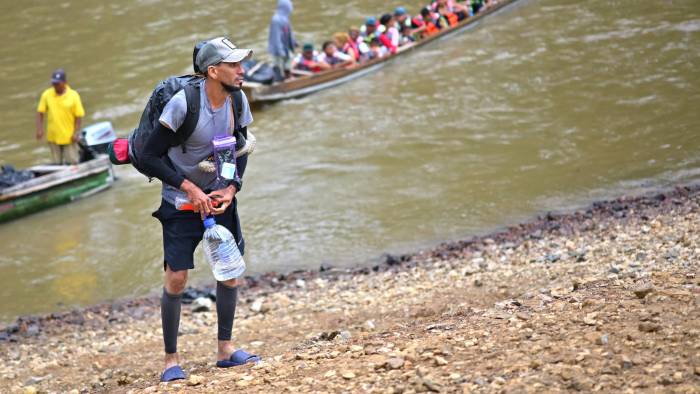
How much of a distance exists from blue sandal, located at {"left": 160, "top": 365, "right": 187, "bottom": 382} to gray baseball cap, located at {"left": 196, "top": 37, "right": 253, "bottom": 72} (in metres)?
2.02

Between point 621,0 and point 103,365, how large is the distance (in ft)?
60.3

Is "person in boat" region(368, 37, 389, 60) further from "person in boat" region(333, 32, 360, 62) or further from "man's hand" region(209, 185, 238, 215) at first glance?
"man's hand" region(209, 185, 238, 215)

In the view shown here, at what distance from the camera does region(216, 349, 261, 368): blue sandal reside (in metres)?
6.36

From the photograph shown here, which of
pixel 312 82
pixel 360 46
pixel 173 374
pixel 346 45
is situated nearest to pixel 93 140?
pixel 312 82

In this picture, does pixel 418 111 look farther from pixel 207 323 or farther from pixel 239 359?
pixel 239 359

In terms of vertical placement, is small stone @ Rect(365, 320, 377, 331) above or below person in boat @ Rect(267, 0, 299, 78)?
below

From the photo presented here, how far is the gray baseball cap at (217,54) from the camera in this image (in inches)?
222

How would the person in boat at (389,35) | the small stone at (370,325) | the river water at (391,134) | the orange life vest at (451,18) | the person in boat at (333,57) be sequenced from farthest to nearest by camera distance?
the orange life vest at (451,18) < the person in boat at (389,35) < the person in boat at (333,57) < the river water at (391,134) < the small stone at (370,325)

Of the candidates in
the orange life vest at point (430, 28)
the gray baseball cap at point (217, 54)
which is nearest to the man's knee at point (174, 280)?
the gray baseball cap at point (217, 54)

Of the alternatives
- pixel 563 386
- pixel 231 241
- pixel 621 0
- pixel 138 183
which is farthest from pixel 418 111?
pixel 563 386

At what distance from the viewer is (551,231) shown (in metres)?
Result: 10.9

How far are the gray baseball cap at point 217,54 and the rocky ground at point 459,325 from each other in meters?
1.96

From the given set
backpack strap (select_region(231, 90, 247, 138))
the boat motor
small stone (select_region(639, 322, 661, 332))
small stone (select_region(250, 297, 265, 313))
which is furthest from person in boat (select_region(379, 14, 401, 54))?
small stone (select_region(639, 322, 661, 332))

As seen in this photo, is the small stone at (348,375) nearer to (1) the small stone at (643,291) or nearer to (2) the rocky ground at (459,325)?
(2) the rocky ground at (459,325)
